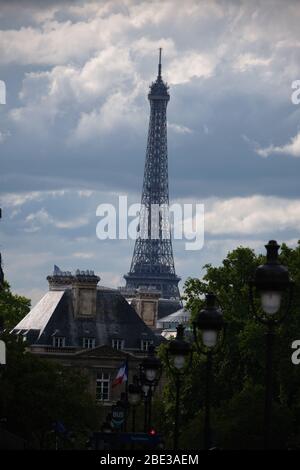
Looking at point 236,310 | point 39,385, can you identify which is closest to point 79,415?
point 39,385

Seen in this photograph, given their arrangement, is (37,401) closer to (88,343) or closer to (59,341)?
(59,341)

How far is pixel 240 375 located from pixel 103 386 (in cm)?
5493

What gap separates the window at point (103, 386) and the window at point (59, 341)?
12.8 ft

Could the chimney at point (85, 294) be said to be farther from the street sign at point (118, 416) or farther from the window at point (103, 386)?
the street sign at point (118, 416)

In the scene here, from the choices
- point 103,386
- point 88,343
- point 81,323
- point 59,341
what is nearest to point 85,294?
point 81,323

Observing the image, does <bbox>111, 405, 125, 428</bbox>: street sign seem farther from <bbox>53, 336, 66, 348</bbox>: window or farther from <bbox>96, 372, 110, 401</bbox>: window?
<bbox>53, 336, 66, 348</bbox>: window

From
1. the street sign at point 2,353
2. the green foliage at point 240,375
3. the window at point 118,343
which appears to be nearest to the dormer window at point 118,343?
the window at point 118,343

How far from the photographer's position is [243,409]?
89500 millimetres

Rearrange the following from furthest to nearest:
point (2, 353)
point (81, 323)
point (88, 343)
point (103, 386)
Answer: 1. point (81, 323)
2. point (88, 343)
3. point (103, 386)
4. point (2, 353)

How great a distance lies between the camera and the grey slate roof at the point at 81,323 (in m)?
169

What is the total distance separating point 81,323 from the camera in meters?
172

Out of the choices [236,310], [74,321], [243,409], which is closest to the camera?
[243,409]
